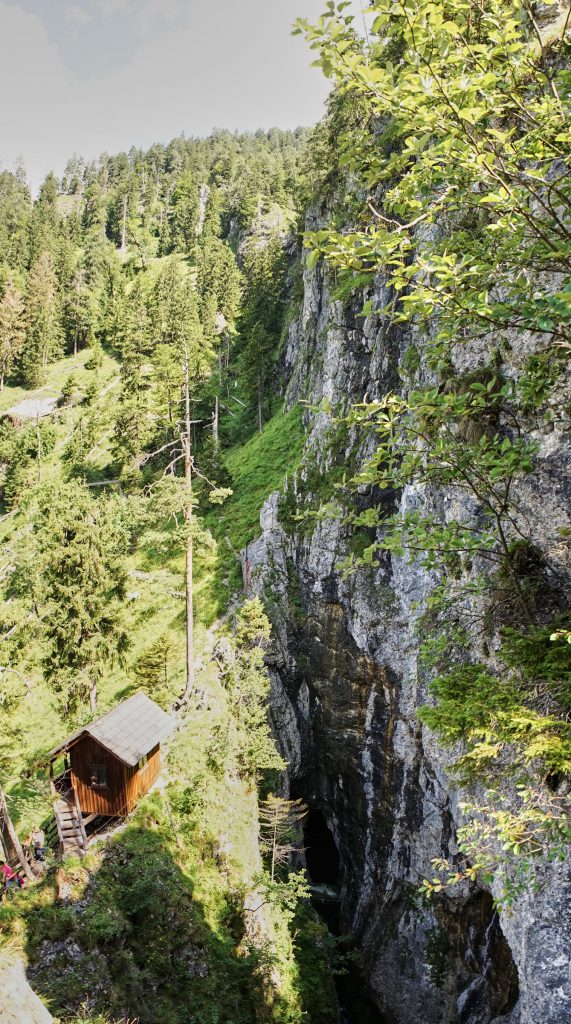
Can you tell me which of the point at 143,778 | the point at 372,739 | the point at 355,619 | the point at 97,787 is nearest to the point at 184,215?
the point at 355,619

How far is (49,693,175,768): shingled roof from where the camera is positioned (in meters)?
16.2

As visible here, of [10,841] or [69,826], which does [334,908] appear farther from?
[10,841]

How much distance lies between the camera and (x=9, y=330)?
203ft

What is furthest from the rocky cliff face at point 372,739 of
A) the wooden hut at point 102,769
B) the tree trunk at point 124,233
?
the tree trunk at point 124,233

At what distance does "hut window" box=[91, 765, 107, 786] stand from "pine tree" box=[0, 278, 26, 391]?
56.3 meters

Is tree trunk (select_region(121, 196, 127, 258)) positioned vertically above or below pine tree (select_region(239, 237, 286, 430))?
above

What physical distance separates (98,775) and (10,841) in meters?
2.92

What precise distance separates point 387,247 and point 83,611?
868 inches

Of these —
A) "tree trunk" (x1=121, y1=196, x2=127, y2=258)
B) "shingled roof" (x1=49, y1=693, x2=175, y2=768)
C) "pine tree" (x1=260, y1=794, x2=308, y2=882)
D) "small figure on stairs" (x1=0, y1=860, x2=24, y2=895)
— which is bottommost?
"pine tree" (x1=260, y1=794, x2=308, y2=882)

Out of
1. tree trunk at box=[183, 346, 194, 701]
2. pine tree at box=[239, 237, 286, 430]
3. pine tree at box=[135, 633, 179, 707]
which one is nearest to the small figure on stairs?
tree trunk at box=[183, 346, 194, 701]

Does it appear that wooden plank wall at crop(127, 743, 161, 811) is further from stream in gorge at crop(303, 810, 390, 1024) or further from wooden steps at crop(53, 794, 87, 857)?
stream in gorge at crop(303, 810, 390, 1024)

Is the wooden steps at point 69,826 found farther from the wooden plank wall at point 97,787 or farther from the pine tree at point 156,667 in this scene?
the pine tree at point 156,667

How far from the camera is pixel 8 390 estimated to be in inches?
2394

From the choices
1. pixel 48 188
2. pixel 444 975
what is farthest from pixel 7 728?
pixel 48 188
